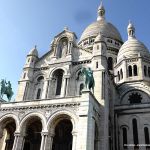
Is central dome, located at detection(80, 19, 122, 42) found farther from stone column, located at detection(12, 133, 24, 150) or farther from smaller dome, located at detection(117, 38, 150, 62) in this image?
stone column, located at detection(12, 133, 24, 150)

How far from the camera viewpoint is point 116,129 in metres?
30.2

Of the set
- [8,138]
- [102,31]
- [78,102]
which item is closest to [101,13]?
[102,31]

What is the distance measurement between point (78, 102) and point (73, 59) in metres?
10.1

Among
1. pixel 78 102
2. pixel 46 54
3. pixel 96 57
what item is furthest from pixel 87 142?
pixel 46 54

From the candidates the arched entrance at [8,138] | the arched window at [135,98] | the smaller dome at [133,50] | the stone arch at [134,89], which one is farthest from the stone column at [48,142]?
the smaller dome at [133,50]

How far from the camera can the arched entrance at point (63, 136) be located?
2696cm

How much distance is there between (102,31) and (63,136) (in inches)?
1081

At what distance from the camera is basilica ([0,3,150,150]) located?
2381cm

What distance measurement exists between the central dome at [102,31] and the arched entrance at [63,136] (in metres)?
25.4

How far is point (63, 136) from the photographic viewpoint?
27391 mm

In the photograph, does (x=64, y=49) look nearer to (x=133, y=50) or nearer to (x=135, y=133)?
(x=133, y=50)

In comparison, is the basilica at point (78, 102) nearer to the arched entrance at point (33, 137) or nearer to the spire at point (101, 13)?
the arched entrance at point (33, 137)

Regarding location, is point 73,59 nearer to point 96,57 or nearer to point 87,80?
point 96,57

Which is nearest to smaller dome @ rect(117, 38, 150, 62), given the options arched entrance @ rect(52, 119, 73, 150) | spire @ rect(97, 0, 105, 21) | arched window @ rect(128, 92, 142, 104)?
arched window @ rect(128, 92, 142, 104)
